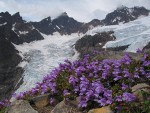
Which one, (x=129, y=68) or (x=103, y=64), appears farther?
(x=103, y=64)

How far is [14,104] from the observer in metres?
10.3

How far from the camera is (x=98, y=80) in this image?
376 inches

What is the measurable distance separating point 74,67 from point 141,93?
3506mm

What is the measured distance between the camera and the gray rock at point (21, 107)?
9961 mm

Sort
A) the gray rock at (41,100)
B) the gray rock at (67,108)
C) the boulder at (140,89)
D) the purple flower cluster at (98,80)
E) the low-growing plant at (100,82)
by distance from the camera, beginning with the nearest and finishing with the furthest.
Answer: the boulder at (140,89), the low-growing plant at (100,82), the purple flower cluster at (98,80), the gray rock at (67,108), the gray rock at (41,100)

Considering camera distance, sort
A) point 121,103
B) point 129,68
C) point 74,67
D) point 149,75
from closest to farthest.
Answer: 1. point 121,103
2. point 149,75
3. point 129,68
4. point 74,67

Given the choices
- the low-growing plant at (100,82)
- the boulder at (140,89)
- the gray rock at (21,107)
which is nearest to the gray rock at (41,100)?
the low-growing plant at (100,82)

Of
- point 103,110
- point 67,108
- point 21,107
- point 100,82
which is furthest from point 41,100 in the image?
point 103,110

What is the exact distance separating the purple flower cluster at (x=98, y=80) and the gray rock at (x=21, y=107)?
69cm

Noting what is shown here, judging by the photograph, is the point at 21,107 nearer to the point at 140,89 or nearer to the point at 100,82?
the point at 100,82

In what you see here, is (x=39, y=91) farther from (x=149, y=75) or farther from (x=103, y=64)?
(x=149, y=75)

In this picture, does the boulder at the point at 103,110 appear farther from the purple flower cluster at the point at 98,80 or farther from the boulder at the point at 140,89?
the boulder at the point at 140,89

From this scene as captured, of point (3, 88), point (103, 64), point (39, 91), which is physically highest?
point (103, 64)

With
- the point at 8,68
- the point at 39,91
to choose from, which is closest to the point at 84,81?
the point at 39,91
